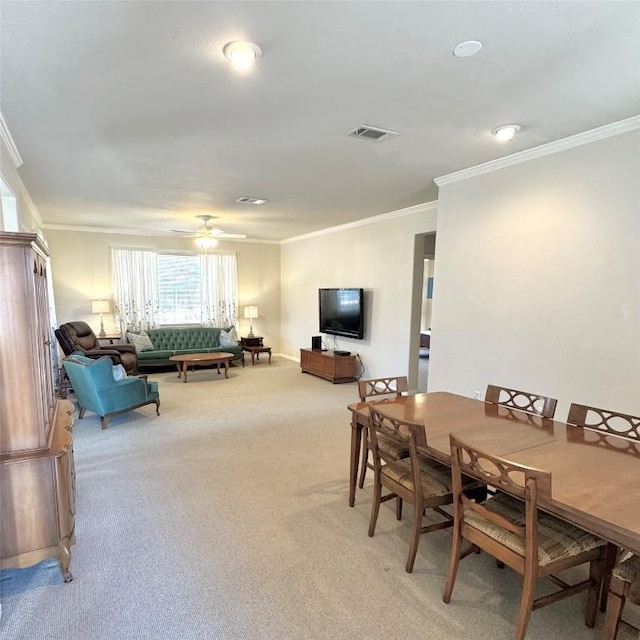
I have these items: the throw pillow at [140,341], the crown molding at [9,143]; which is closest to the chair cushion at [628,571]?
the crown molding at [9,143]

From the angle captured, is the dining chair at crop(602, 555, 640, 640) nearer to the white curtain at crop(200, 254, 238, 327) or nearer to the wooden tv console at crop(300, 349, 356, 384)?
the wooden tv console at crop(300, 349, 356, 384)

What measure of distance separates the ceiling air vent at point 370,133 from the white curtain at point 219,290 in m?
6.23

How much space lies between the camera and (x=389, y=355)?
621 centimetres

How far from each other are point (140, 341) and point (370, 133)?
613 cm

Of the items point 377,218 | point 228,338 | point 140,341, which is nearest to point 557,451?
point 377,218

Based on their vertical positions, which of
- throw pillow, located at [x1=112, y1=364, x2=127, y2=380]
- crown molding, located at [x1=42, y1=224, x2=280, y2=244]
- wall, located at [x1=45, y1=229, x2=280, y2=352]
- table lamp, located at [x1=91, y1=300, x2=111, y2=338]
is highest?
crown molding, located at [x1=42, y1=224, x2=280, y2=244]

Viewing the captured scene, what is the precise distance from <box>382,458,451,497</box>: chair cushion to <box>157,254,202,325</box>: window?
276 inches

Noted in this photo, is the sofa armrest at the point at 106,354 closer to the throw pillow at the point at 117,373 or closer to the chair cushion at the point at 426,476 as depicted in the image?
the throw pillow at the point at 117,373

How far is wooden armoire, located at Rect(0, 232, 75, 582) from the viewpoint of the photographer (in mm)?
1991

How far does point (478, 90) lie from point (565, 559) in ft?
8.30

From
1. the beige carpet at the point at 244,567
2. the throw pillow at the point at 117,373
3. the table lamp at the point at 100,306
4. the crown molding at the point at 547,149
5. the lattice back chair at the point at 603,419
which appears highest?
the crown molding at the point at 547,149

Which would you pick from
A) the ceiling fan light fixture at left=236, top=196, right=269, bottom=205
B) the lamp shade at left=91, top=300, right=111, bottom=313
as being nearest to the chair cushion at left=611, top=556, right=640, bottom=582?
the ceiling fan light fixture at left=236, top=196, right=269, bottom=205

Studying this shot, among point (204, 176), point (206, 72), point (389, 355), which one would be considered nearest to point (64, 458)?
point (206, 72)

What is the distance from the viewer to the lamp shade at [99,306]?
736cm
